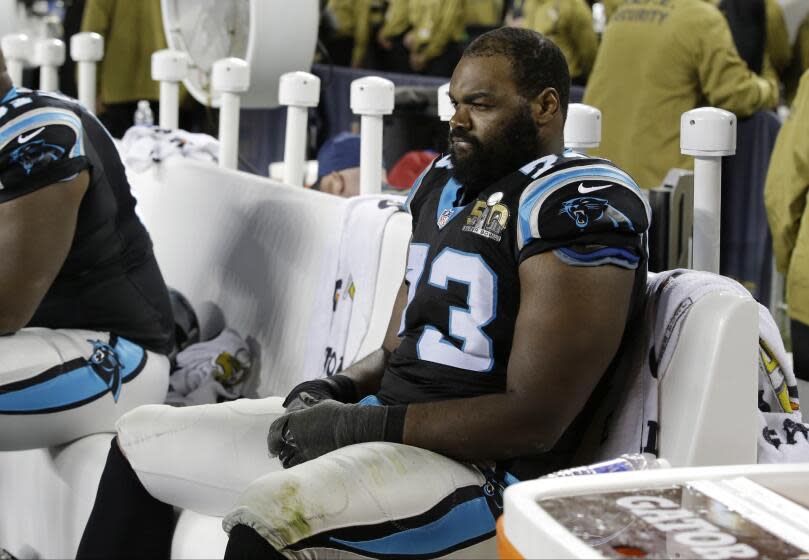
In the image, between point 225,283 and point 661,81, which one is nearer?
point 225,283

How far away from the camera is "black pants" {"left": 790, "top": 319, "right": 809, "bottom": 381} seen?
2633 mm

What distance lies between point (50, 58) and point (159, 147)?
1.59 metres

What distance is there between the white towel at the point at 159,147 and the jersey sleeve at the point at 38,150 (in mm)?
977

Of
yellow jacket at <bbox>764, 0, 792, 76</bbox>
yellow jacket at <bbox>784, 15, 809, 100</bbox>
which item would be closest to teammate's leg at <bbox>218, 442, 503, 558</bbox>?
yellow jacket at <bbox>764, 0, 792, 76</bbox>

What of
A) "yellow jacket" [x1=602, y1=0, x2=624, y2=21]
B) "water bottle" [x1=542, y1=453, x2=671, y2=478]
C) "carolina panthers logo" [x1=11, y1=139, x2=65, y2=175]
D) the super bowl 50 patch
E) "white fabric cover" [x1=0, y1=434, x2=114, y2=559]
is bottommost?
"white fabric cover" [x1=0, y1=434, x2=114, y2=559]

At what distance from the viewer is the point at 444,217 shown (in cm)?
192

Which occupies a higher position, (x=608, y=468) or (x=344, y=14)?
(x=344, y=14)

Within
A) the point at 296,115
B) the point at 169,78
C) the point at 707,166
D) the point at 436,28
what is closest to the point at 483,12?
the point at 436,28

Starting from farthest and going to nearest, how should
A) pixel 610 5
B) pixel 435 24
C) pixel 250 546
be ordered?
pixel 435 24 < pixel 610 5 < pixel 250 546

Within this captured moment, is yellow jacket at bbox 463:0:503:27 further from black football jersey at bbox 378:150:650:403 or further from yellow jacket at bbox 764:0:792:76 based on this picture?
black football jersey at bbox 378:150:650:403

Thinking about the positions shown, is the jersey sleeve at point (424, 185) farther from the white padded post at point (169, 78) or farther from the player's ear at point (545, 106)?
the white padded post at point (169, 78)

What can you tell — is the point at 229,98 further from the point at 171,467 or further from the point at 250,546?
the point at 250,546

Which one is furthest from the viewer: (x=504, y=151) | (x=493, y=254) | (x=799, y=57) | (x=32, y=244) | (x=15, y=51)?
(x=15, y=51)

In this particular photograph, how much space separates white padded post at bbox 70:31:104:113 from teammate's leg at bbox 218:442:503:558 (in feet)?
11.1
